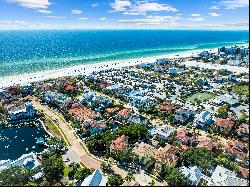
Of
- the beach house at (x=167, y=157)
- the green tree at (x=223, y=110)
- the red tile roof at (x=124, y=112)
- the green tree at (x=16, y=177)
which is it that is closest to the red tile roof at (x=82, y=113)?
the red tile roof at (x=124, y=112)

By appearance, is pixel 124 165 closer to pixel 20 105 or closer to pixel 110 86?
pixel 20 105

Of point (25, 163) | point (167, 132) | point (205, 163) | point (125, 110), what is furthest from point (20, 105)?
point (205, 163)

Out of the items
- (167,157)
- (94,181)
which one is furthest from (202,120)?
(94,181)

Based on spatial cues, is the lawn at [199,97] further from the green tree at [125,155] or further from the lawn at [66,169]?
the lawn at [66,169]

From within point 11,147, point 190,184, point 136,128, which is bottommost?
point 11,147

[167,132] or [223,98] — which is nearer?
[167,132]

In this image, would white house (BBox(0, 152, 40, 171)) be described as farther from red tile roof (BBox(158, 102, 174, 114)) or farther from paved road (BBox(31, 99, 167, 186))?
red tile roof (BBox(158, 102, 174, 114))
